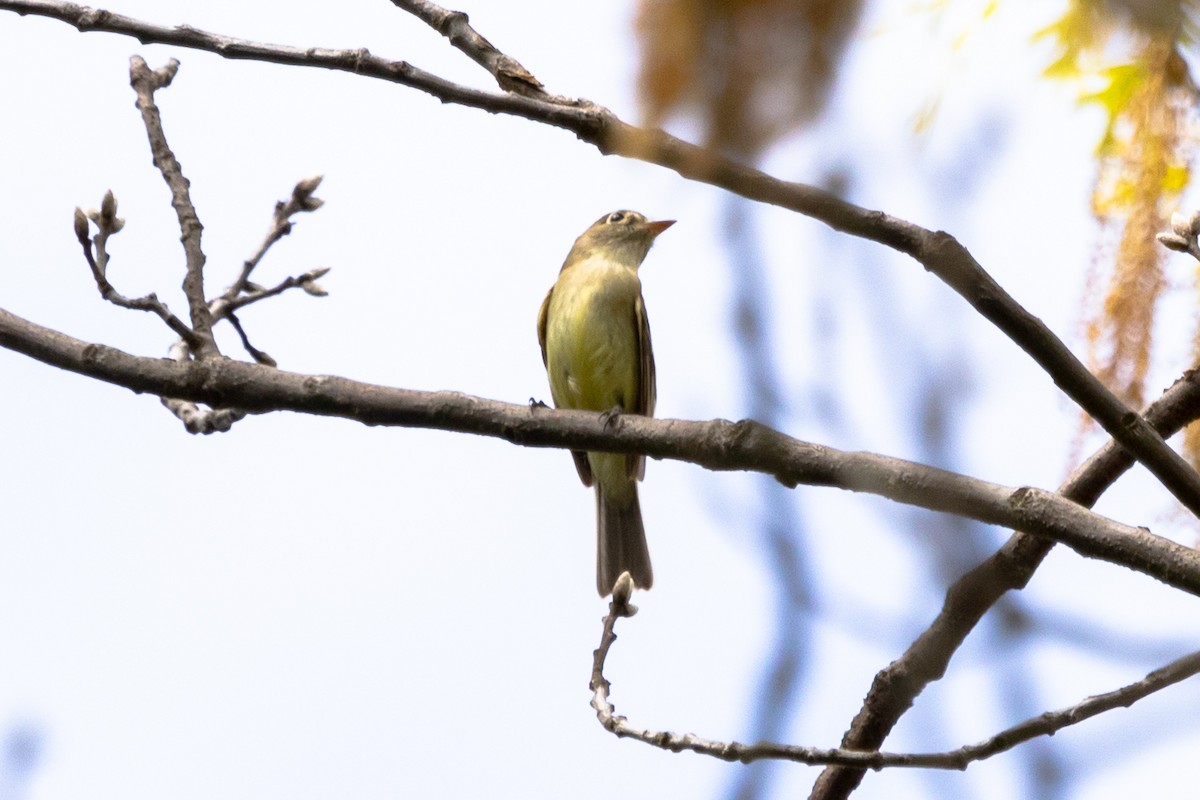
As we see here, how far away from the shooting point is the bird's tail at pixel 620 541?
8500mm

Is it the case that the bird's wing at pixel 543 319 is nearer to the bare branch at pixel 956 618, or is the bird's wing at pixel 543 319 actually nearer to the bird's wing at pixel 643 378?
the bird's wing at pixel 643 378

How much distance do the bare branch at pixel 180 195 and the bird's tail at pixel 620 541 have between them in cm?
460

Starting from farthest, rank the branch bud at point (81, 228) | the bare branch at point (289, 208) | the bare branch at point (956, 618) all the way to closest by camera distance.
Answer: the bare branch at point (289, 208), the branch bud at point (81, 228), the bare branch at point (956, 618)

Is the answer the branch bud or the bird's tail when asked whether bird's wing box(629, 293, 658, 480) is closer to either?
the bird's tail

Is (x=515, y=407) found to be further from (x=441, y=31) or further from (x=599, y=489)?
(x=599, y=489)

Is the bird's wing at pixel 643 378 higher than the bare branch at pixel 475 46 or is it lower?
higher

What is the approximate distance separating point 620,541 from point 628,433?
513 centimetres

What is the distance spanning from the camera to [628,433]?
357cm

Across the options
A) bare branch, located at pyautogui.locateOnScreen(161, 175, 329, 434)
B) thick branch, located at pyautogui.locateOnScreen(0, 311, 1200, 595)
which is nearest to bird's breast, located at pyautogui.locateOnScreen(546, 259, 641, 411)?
bare branch, located at pyautogui.locateOnScreen(161, 175, 329, 434)

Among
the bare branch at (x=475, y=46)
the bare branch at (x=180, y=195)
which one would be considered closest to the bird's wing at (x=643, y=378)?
the bare branch at (x=180, y=195)

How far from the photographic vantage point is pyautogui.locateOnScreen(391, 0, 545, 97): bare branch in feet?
11.0

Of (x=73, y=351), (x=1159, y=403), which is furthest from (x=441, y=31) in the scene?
(x=1159, y=403)

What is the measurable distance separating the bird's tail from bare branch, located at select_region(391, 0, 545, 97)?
17.1 ft

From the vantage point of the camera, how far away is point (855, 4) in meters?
1.27
